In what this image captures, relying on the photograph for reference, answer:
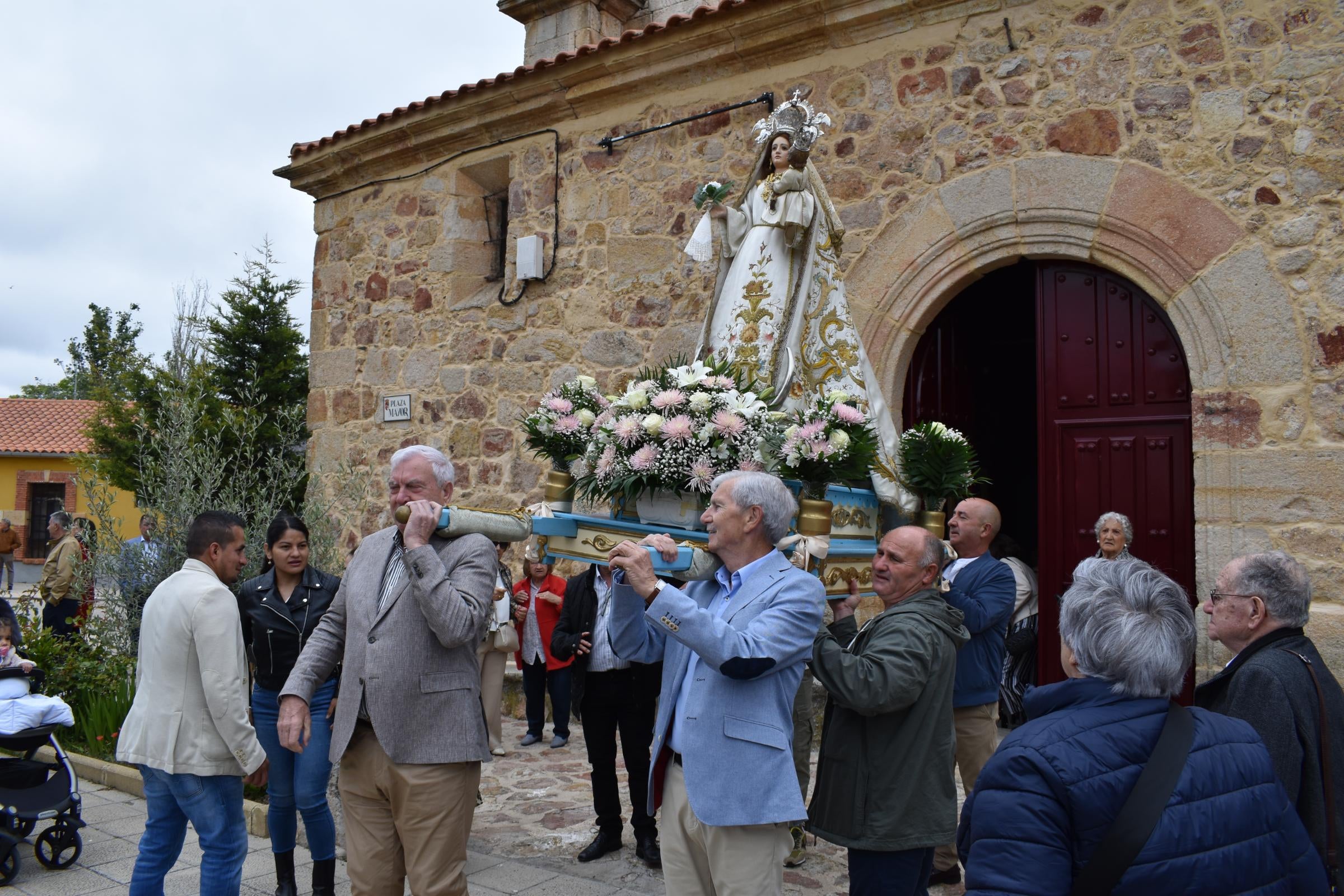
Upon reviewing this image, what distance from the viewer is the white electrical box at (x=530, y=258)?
8.37 m

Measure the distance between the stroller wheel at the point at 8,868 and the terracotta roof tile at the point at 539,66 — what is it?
6.30 m

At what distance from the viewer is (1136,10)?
5934 millimetres

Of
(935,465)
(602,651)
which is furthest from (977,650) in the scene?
(602,651)

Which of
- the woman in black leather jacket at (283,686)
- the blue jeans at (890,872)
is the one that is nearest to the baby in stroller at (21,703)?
the woman in black leather jacket at (283,686)

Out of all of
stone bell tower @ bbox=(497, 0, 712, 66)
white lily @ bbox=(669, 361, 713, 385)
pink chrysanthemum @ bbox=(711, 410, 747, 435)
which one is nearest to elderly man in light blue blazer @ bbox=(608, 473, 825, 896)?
pink chrysanthemum @ bbox=(711, 410, 747, 435)

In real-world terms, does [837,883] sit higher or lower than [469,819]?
lower

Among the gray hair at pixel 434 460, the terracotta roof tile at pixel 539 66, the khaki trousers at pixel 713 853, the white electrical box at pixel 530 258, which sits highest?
the terracotta roof tile at pixel 539 66

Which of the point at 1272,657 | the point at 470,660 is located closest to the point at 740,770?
the point at 470,660

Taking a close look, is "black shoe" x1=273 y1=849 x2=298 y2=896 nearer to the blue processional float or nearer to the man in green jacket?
the blue processional float

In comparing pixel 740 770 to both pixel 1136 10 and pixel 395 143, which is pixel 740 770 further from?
pixel 395 143

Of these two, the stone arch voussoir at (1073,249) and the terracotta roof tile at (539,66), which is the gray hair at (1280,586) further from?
the terracotta roof tile at (539,66)

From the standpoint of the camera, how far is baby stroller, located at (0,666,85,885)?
4.41m

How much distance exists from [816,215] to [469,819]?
2591 mm

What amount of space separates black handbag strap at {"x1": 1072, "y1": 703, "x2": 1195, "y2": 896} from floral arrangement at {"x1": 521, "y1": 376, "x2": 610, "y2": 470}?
2.26 meters
